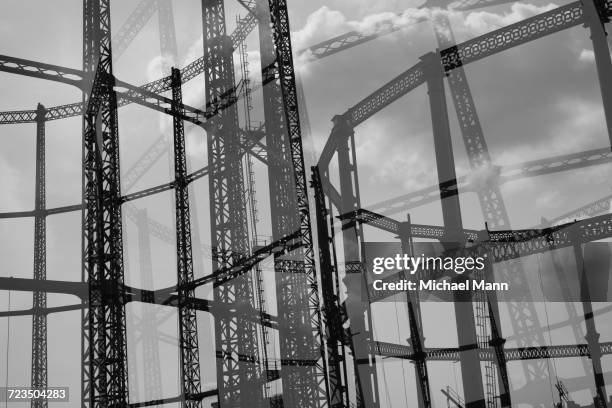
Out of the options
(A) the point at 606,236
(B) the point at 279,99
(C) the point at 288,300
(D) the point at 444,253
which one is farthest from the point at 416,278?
(B) the point at 279,99

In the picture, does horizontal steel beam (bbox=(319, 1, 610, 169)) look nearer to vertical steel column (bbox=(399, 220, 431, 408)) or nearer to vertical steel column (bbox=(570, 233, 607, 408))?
vertical steel column (bbox=(399, 220, 431, 408))

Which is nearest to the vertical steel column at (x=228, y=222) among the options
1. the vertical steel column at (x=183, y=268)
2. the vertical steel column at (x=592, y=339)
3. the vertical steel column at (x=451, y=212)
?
the vertical steel column at (x=183, y=268)

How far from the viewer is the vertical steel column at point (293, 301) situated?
107 feet

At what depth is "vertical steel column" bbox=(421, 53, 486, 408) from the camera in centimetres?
2727

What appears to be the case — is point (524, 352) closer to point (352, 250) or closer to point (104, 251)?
point (352, 250)

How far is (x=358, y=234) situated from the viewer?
3644cm

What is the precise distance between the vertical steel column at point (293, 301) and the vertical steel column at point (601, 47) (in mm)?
13236

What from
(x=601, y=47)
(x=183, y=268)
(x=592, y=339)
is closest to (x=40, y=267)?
(x=183, y=268)

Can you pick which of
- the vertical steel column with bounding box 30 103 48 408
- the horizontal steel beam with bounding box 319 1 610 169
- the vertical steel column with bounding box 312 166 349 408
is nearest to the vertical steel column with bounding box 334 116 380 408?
the horizontal steel beam with bounding box 319 1 610 169

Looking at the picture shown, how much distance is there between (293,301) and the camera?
35.5m

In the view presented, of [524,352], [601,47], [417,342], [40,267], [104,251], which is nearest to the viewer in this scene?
[601,47]

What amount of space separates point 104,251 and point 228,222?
10.8 metres

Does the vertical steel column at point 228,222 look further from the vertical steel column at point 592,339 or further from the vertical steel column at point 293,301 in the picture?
the vertical steel column at point 592,339

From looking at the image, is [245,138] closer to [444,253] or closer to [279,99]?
[279,99]
